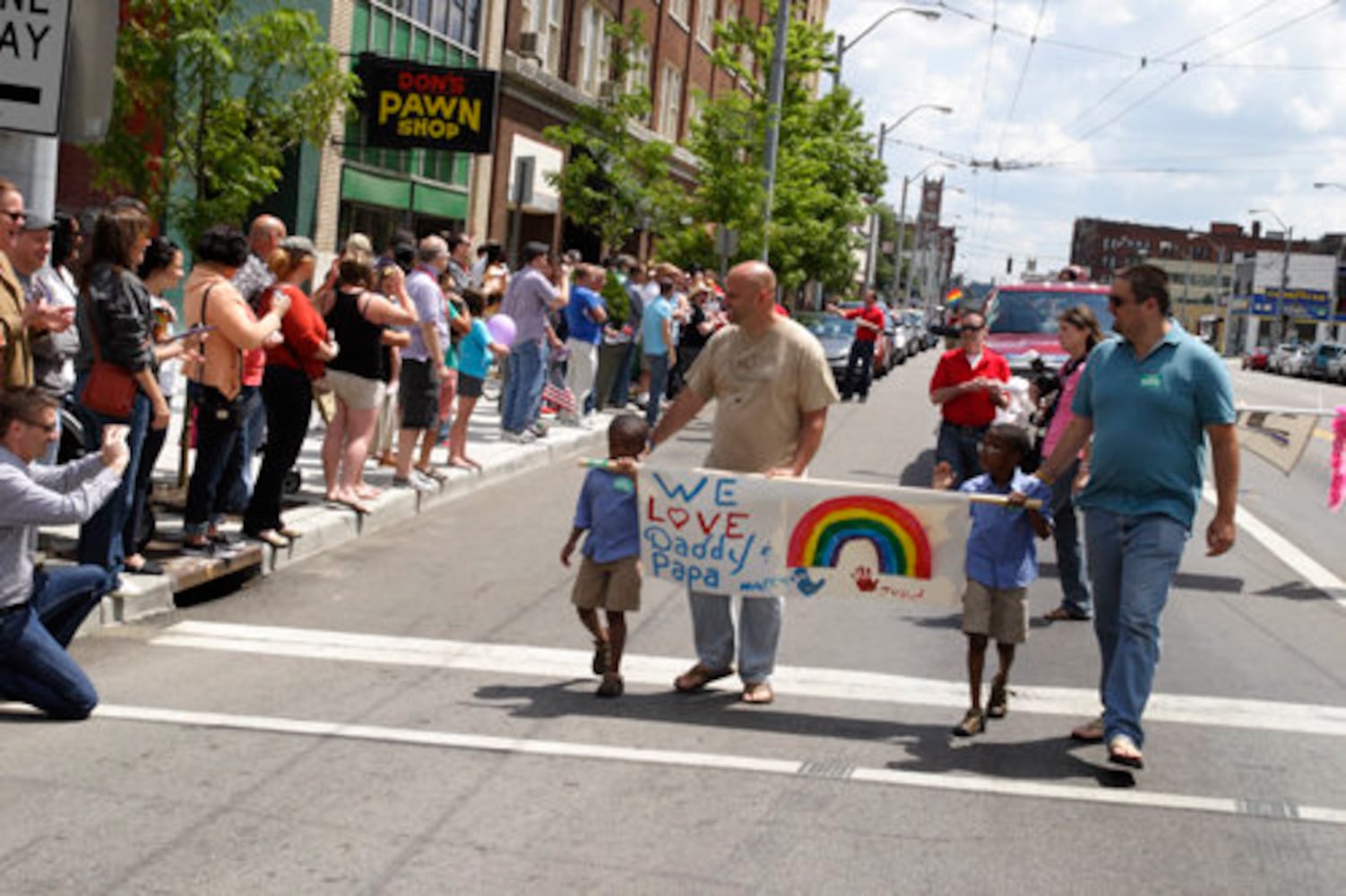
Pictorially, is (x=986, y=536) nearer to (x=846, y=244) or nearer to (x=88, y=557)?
(x=88, y=557)

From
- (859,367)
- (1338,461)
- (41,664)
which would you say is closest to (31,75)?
(41,664)

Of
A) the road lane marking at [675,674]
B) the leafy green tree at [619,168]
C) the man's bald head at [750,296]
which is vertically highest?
the leafy green tree at [619,168]

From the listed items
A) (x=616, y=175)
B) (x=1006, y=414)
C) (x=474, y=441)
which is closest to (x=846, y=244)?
(x=616, y=175)

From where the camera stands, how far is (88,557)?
7.72 metres

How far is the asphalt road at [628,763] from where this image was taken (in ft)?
15.8

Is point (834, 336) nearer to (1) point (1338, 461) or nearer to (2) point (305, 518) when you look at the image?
(1) point (1338, 461)

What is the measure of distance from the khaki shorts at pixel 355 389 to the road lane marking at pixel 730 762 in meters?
4.53

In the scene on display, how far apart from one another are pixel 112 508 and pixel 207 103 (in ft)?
13.0

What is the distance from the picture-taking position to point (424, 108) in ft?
72.7

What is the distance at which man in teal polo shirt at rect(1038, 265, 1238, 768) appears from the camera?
6.19m

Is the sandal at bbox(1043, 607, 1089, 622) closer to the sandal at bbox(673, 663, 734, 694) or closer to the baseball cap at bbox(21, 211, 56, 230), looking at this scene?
the sandal at bbox(673, 663, 734, 694)

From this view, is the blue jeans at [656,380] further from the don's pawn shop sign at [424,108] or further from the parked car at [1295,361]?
the parked car at [1295,361]

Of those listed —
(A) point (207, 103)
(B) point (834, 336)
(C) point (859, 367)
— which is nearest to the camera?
(A) point (207, 103)

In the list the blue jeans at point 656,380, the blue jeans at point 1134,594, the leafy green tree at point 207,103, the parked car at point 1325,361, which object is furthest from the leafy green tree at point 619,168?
the parked car at point 1325,361
